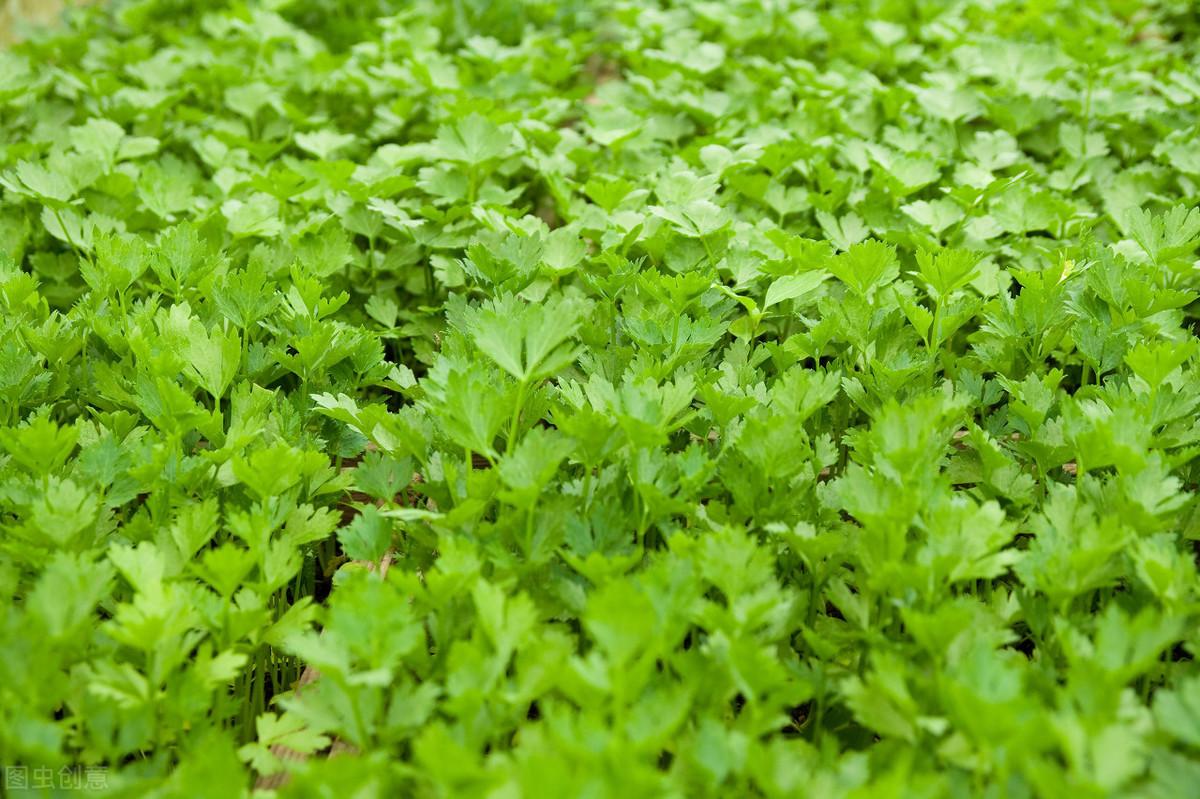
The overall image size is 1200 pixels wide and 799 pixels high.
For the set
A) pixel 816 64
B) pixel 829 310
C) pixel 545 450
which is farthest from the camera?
pixel 816 64

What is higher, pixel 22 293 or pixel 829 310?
pixel 829 310

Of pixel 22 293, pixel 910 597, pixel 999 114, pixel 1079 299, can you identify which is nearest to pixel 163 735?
pixel 910 597

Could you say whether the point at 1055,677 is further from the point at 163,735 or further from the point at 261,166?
Answer: the point at 261,166

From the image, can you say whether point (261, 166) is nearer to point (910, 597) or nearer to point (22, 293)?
point (22, 293)

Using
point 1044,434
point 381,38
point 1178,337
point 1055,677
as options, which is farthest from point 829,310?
point 381,38

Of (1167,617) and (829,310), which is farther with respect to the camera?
(829,310)

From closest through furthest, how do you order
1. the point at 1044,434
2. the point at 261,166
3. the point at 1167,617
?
the point at 1167,617, the point at 1044,434, the point at 261,166
